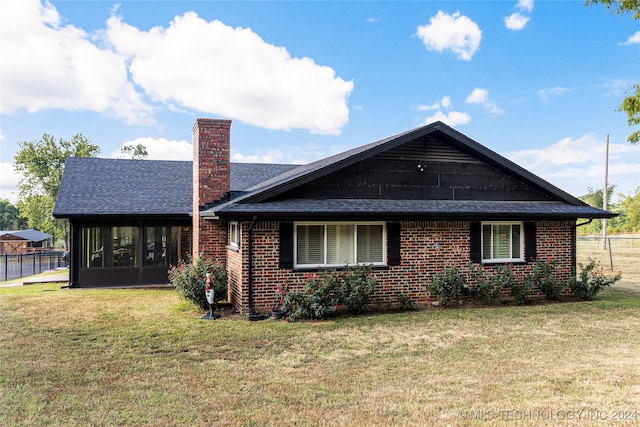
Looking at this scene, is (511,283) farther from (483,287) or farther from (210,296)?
(210,296)

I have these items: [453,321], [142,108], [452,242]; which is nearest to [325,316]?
[453,321]

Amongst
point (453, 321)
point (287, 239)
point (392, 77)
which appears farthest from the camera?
point (392, 77)

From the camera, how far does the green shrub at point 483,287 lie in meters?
10.2

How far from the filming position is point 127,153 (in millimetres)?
55562

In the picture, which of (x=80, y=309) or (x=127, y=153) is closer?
(x=80, y=309)

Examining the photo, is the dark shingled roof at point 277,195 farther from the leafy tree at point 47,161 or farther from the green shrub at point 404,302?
the leafy tree at point 47,161

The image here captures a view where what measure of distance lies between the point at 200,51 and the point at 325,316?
30.0 feet

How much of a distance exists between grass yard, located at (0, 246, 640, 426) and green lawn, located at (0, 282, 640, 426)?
2cm

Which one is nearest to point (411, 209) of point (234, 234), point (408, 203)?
point (408, 203)

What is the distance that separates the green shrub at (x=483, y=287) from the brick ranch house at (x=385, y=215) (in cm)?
32

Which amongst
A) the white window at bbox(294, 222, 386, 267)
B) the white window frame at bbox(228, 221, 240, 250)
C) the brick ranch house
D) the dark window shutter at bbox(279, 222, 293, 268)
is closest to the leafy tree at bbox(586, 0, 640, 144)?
the brick ranch house

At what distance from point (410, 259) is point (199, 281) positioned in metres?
5.00

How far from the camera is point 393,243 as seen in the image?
1012 cm

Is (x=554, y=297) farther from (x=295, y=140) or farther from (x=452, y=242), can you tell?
(x=295, y=140)
